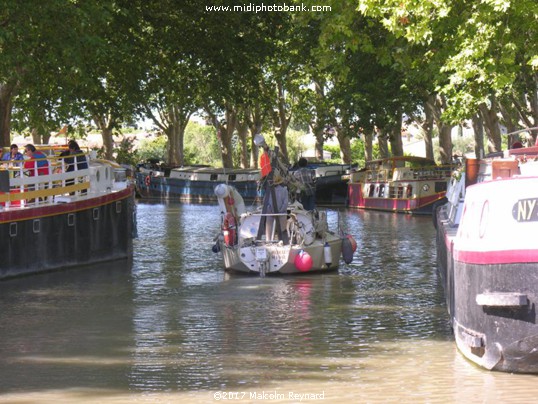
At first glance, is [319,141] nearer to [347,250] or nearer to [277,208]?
[347,250]

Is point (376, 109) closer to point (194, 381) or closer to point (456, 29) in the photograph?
point (456, 29)

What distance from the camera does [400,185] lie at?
5822 centimetres

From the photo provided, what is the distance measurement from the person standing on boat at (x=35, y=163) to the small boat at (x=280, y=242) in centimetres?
446

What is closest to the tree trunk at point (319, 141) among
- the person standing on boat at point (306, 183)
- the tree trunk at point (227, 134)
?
the tree trunk at point (227, 134)

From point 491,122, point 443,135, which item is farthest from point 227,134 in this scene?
point 491,122

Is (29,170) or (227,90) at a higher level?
(227,90)

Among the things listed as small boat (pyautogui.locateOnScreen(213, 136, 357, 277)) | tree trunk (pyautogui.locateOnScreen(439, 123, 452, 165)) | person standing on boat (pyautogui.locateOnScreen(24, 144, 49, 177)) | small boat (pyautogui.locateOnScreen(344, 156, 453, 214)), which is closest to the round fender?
small boat (pyautogui.locateOnScreen(213, 136, 357, 277))

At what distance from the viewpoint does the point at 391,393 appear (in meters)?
14.2

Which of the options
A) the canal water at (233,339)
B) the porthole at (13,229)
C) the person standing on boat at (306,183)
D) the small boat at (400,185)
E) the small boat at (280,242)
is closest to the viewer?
the canal water at (233,339)

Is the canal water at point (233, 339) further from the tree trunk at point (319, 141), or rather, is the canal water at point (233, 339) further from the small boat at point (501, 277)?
the tree trunk at point (319, 141)

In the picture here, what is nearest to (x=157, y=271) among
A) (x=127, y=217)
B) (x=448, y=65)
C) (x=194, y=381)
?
(x=127, y=217)

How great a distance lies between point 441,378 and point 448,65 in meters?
17.0

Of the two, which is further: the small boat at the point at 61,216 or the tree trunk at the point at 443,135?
the tree trunk at the point at 443,135

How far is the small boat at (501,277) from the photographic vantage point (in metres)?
13.9
